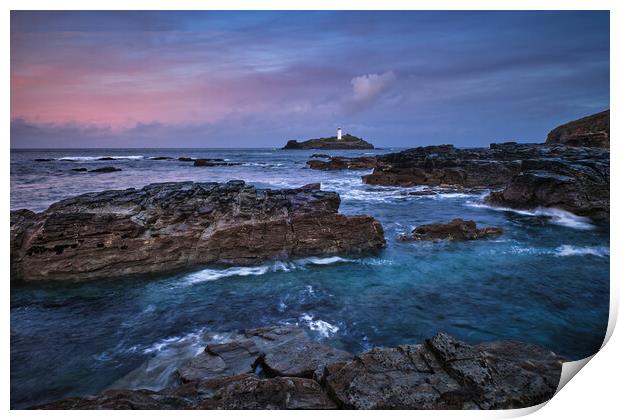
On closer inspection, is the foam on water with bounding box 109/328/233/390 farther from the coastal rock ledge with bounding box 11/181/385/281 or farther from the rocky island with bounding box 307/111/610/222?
the rocky island with bounding box 307/111/610/222

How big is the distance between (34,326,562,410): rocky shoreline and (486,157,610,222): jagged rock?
8.06m

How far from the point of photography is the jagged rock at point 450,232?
961 cm

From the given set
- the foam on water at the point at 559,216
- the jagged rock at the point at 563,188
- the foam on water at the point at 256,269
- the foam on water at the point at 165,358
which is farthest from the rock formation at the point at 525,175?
the foam on water at the point at 165,358

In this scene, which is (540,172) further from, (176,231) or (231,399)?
(231,399)

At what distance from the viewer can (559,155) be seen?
14.2 meters

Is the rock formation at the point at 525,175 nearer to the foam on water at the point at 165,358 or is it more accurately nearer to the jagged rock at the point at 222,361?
the jagged rock at the point at 222,361

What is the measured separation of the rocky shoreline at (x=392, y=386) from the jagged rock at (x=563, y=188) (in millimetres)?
8055

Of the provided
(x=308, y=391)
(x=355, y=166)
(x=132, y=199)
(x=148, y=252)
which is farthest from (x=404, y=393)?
(x=355, y=166)

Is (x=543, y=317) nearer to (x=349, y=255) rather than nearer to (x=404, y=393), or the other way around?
(x=404, y=393)

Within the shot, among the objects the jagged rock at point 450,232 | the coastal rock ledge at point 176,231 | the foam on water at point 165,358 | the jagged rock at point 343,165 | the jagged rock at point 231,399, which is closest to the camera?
the jagged rock at point 231,399

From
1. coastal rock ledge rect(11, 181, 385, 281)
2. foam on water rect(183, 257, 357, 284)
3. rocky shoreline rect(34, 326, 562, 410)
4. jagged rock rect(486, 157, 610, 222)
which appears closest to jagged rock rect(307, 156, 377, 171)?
jagged rock rect(486, 157, 610, 222)

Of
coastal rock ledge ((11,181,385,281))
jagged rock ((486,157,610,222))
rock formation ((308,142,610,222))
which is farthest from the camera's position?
rock formation ((308,142,610,222))

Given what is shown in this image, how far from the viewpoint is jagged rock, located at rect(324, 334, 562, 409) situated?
285 centimetres
